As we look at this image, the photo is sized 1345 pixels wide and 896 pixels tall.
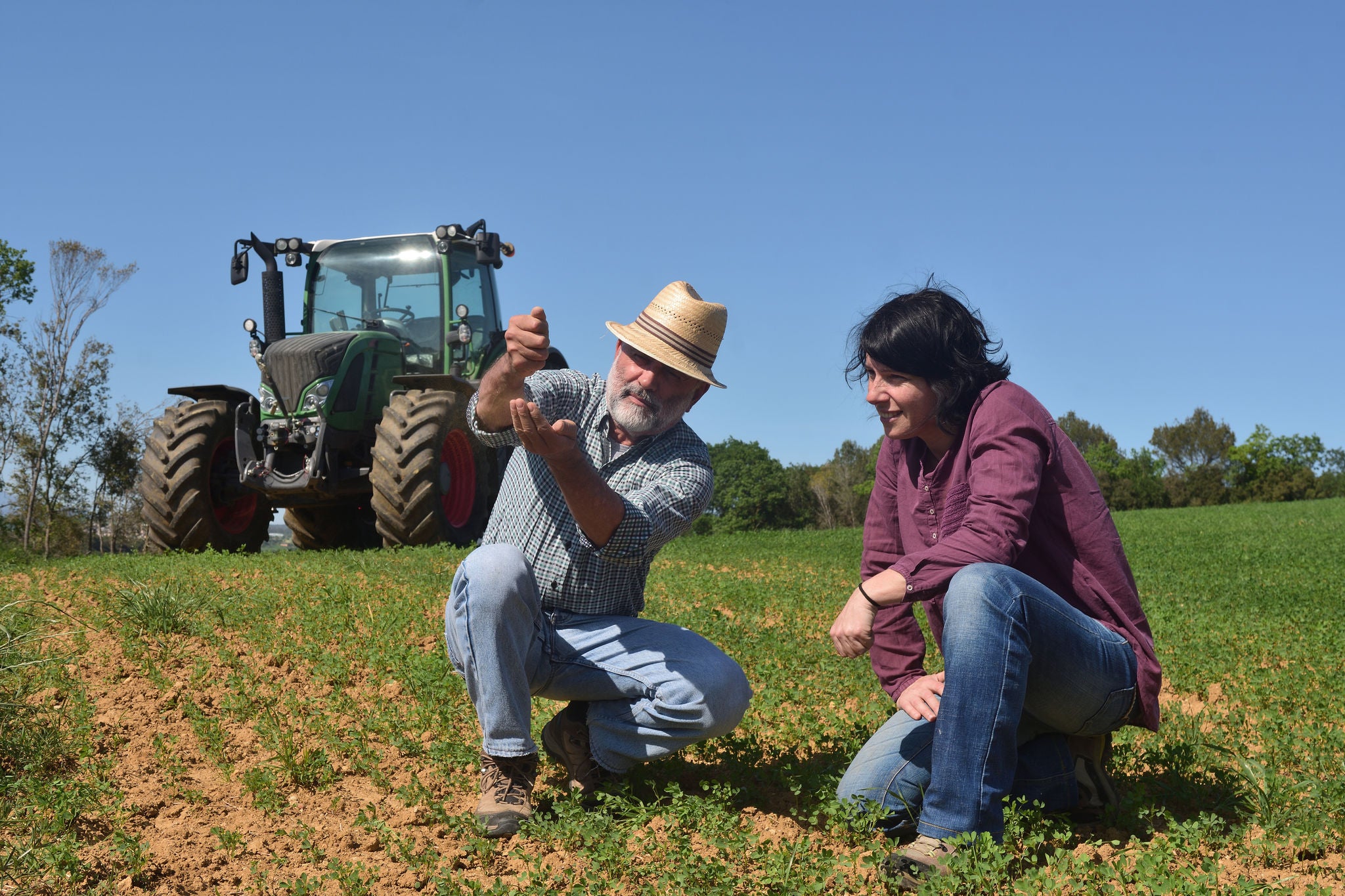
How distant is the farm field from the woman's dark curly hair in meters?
1.23

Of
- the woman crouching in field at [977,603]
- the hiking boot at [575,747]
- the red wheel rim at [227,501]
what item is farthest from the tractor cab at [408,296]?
the woman crouching in field at [977,603]

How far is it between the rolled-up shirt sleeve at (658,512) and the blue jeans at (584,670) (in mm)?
291

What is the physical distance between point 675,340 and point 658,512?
2.00 feet

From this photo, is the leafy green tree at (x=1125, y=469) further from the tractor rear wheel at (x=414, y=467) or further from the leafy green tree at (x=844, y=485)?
the tractor rear wheel at (x=414, y=467)

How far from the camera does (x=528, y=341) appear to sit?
129 inches

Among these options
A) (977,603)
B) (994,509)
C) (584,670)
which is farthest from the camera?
(584,670)

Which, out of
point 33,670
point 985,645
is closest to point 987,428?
point 985,645

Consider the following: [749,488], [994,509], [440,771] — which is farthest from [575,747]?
[749,488]

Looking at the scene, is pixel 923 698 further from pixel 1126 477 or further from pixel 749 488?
pixel 1126 477

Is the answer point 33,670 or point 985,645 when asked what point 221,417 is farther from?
point 985,645

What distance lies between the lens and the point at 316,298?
10570 mm

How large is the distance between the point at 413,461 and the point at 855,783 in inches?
256

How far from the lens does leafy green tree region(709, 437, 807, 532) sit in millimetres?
61594

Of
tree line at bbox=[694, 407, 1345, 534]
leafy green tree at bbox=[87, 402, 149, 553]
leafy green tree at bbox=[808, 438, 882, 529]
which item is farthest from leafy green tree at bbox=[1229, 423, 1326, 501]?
leafy green tree at bbox=[87, 402, 149, 553]
